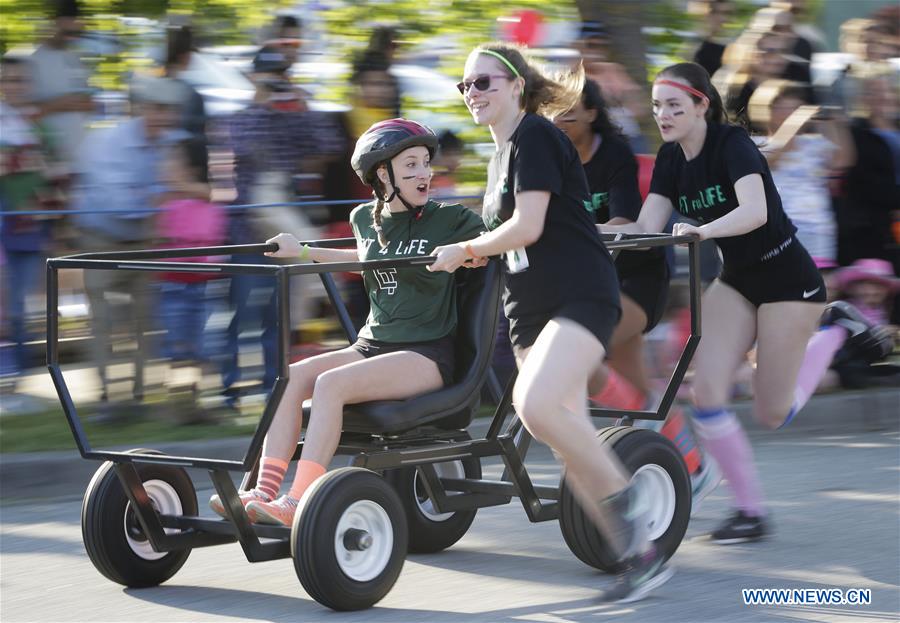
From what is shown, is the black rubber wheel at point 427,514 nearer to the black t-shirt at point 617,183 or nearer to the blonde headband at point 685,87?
the black t-shirt at point 617,183

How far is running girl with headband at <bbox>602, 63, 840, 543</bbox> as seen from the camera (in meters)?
5.37

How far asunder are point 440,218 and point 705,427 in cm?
127

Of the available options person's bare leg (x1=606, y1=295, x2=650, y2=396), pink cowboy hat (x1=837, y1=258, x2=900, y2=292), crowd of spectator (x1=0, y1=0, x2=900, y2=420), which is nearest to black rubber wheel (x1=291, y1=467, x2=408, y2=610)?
→ person's bare leg (x1=606, y1=295, x2=650, y2=396)

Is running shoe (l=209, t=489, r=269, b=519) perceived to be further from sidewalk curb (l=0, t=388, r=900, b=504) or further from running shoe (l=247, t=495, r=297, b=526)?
sidewalk curb (l=0, t=388, r=900, b=504)

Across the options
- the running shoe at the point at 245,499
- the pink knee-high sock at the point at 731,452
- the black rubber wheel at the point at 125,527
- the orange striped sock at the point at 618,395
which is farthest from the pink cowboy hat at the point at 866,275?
the running shoe at the point at 245,499

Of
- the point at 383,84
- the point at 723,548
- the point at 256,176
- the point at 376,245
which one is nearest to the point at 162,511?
the point at 376,245

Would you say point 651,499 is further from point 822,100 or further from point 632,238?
point 822,100

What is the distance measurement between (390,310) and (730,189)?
4.29 feet

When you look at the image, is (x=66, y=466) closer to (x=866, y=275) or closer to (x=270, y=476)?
(x=270, y=476)

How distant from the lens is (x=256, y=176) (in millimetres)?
7906

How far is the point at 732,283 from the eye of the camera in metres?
5.51

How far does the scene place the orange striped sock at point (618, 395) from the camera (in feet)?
18.8

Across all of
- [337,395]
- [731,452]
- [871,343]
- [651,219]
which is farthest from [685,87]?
[871,343]

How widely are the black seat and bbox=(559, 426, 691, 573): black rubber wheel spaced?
44 cm
